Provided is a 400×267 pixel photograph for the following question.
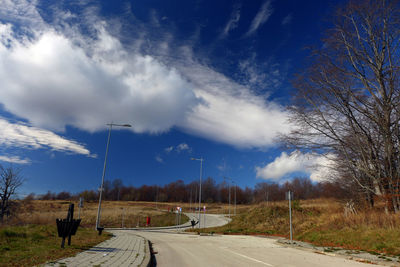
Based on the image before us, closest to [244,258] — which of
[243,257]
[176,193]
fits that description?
[243,257]

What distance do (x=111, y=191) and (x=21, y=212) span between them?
12911cm

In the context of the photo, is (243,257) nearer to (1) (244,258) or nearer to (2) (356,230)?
(1) (244,258)

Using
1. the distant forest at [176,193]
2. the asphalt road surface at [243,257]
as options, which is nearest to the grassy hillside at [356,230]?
the asphalt road surface at [243,257]

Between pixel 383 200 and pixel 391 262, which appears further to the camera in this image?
pixel 383 200

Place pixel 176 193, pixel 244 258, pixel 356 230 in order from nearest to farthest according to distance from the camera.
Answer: pixel 244 258 → pixel 356 230 → pixel 176 193

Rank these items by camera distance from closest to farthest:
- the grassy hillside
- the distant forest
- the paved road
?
the paved road
the grassy hillside
the distant forest

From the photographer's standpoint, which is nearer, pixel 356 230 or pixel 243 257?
pixel 243 257

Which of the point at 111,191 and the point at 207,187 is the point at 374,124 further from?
the point at 111,191

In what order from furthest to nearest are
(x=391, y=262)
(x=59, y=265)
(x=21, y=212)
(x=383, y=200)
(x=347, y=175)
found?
(x=21, y=212), (x=347, y=175), (x=383, y=200), (x=391, y=262), (x=59, y=265)

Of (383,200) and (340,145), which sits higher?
(340,145)

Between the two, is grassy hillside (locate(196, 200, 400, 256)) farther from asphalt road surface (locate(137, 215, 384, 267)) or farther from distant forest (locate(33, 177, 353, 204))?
distant forest (locate(33, 177, 353, 204))

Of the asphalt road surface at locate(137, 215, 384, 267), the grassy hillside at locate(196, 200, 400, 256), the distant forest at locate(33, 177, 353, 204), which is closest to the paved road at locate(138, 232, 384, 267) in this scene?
the asphalt road surface at locate(137, 215, 384, 267)

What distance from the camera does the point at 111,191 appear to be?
15662cm

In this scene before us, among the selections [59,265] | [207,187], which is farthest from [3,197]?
[207,187]
